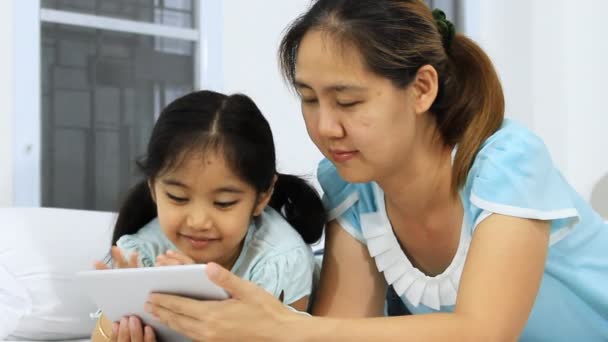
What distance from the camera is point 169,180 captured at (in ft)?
4.42

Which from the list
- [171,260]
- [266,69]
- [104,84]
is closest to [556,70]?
[266,69]

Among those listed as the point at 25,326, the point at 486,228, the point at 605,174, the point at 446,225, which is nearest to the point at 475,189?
the point at 486,228

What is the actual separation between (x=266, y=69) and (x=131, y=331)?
4.74 feet

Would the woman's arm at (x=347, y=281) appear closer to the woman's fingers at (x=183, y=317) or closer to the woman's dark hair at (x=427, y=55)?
the woman's dark hair at (x=427, y=55)

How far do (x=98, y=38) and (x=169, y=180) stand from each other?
109 cm

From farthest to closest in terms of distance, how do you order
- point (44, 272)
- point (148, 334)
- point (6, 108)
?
point (6, 108) → point (44, 272) → point (148, 334)

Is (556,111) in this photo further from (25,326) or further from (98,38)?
(25,326)

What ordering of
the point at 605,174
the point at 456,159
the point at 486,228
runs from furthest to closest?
1. the point at 605,174
2. the point at 456,159
3. the point at 486,228

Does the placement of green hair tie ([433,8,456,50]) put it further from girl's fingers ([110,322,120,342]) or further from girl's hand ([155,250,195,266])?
girl's fingers ([110,322,120,342])

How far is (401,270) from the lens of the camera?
1374 mm

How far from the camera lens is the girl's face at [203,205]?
133 cm

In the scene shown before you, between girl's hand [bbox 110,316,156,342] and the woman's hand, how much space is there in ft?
0.32

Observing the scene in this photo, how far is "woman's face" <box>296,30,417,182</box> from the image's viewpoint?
1.17m

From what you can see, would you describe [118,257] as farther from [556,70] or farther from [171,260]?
[556,70]
